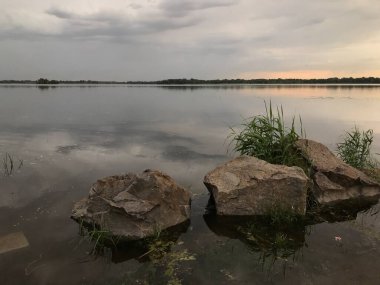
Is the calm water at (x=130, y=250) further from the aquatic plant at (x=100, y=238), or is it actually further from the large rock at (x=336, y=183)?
the large rock at (x=336, y=183)

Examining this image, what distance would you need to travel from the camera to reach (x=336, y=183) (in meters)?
9.94

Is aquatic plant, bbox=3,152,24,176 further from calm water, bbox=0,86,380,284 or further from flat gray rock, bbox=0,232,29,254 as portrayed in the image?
flat gray rock, bbox=0,232,29,254

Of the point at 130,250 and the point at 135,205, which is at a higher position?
the point at 135,205

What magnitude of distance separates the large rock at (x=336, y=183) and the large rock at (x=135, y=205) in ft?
12.1

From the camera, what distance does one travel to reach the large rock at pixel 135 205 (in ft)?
25.0

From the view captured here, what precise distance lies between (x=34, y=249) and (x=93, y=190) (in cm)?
179

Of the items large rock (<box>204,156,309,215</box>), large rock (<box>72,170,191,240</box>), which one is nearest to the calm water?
large rock (<box>72,170,191,240</box>)

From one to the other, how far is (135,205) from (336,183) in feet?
18.5

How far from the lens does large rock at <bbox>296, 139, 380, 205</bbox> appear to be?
9.67 meters

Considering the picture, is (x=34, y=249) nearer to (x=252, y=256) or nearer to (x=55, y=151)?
(x=252, y=256)

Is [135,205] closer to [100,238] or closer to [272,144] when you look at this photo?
[100,238]

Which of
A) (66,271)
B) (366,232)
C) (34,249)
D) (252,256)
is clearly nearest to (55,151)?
(34,249)

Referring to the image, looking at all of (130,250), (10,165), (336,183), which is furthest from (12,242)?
(336,183)

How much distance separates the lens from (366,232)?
319 inches
